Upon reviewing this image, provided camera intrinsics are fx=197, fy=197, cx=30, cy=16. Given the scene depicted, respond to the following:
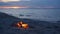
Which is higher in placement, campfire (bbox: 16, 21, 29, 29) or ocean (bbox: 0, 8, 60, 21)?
Result: ocean (bbox: 0, 8, 60, 21)

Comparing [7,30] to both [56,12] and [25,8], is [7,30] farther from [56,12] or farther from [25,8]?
[56,12]

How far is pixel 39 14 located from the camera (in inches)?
112

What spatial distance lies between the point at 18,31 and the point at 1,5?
46 centimetres

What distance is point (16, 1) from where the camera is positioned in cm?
288

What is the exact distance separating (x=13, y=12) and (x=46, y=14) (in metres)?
0.48

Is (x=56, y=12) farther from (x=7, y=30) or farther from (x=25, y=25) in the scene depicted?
(x=7, y=30)

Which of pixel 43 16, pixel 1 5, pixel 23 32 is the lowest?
pixel 23 32

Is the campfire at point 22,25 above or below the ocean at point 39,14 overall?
below

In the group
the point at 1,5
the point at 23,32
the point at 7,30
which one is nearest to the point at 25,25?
the point at 23,32

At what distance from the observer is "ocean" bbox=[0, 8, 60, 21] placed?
9.24ft

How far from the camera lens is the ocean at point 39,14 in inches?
111

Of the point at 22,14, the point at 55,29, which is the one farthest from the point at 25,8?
the point at 55,29

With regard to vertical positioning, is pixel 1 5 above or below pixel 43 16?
above

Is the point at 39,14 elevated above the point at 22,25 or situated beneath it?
elevated above
